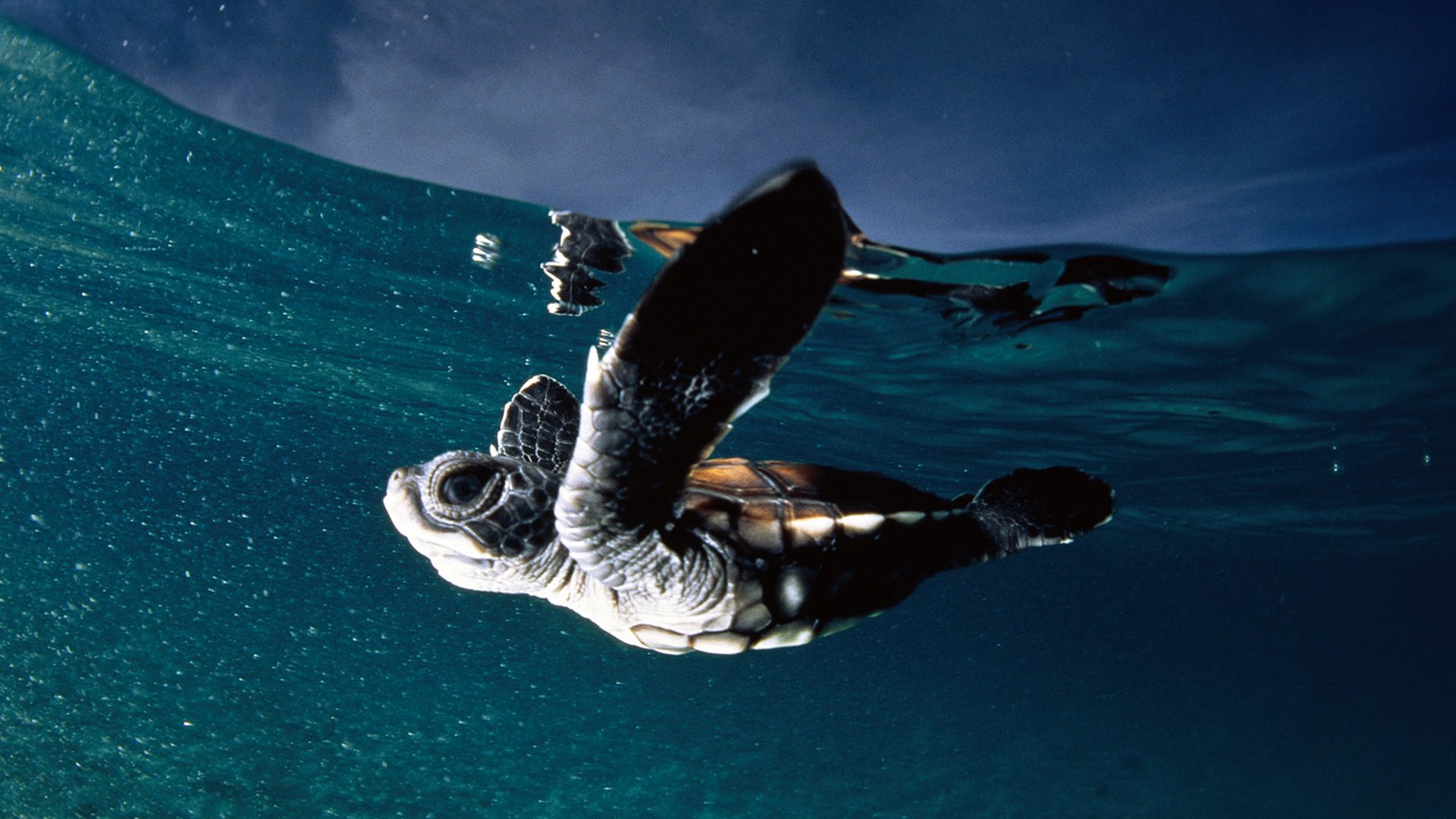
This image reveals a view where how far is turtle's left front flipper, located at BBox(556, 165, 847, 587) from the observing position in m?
1.82

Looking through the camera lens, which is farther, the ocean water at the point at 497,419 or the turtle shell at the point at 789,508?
the ocean water at the point at 497,419

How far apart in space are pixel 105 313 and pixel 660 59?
63.9 feet

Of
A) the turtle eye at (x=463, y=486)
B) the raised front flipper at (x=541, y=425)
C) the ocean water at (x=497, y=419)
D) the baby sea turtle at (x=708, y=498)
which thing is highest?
the ocean water at (x=497, y=419)

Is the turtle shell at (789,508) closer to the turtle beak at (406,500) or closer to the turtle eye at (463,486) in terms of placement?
the turtle eye at (463,486)

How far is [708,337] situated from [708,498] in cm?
171

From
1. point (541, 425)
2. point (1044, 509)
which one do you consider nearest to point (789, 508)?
point (541, 425)

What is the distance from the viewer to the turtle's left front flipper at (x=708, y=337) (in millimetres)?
1820

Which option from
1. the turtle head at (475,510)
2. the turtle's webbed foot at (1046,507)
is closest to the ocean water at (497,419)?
the turtle's webbed foot at (1046,507)

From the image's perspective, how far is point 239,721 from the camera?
59.2 feet

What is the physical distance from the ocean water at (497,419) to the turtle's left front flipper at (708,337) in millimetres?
5013

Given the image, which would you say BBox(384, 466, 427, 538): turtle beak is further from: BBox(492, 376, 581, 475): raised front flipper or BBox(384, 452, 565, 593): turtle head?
BBox(492, 376, 581, 475): raised front flipper

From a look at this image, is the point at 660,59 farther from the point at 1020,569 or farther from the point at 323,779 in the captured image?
the point at 1020,569

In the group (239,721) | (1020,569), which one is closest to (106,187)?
(239,721)

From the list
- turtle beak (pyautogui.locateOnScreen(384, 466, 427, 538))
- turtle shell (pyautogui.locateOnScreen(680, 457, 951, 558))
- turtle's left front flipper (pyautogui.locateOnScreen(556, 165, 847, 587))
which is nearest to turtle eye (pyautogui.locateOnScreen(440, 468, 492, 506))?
turtle beak (pyautogui.locateOnScreen(384, 466, 427, 538))
